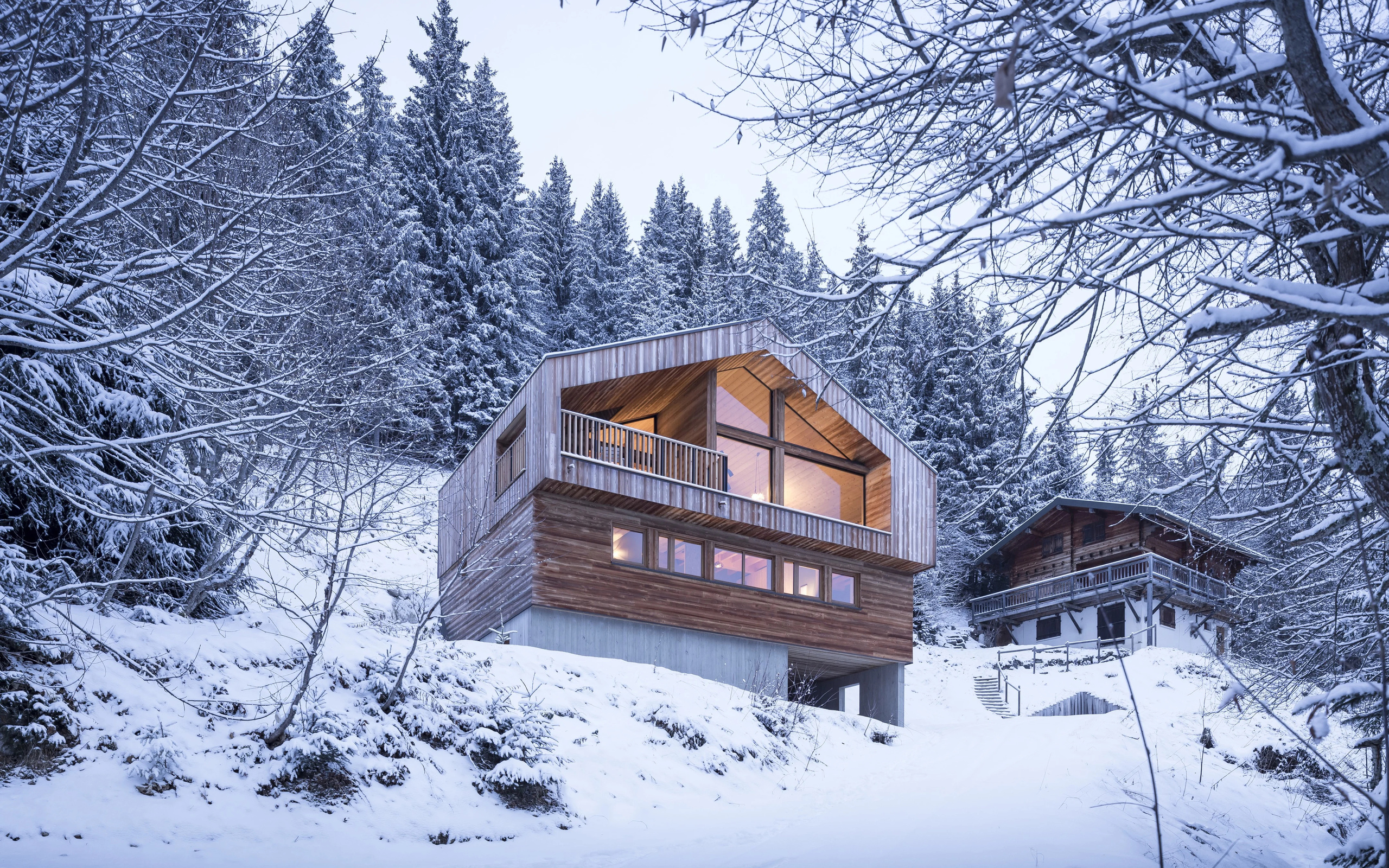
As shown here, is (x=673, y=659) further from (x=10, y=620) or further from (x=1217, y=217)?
(x=1217, y=217)

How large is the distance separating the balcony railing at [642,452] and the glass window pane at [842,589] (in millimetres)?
3553

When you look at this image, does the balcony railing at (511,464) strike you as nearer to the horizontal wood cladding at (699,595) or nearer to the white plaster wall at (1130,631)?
the horizontal wood cladding at (699,595)

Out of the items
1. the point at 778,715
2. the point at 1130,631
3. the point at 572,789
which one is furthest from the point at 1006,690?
the point at 572,789

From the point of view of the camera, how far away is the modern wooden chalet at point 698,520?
646 inches

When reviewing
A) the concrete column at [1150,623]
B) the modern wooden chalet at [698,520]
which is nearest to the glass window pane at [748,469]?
the modern wooden chalet at [698,520]

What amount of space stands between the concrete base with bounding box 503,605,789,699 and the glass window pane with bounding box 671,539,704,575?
45.3 inches

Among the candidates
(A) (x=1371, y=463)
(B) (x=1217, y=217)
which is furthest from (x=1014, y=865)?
(B) (x=1217, y=217)

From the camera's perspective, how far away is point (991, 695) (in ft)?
89.6

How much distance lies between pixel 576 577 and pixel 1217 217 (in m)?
13.5

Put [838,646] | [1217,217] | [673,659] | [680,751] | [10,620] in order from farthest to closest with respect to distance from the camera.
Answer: [838,646]
[673,659]
[680,751]
[10,620]
[1217,217]

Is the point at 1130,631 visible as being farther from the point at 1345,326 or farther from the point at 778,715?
the point at 1345,326

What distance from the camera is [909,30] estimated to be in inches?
167

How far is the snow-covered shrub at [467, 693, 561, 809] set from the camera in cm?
856

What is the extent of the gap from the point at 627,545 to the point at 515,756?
27.7 ft
